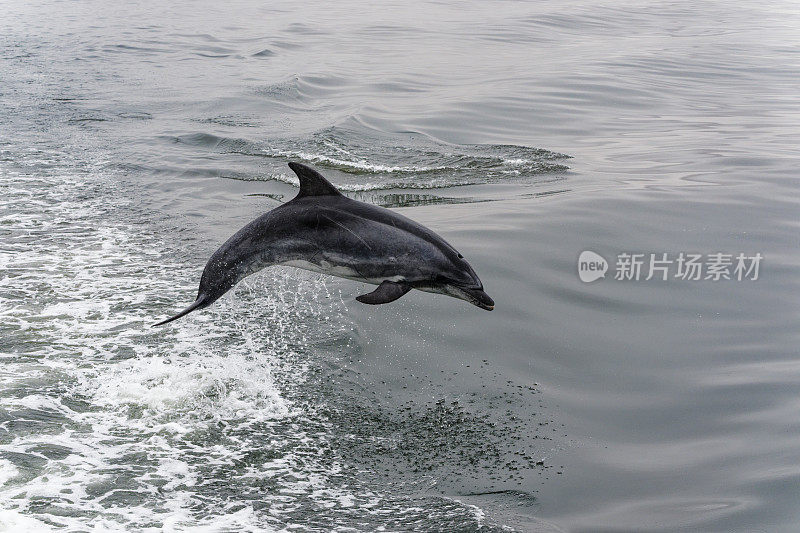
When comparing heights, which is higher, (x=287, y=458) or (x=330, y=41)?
(x=330, y=41)

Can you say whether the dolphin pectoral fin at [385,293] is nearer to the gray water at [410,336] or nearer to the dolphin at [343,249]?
the dolphin at [343,249]

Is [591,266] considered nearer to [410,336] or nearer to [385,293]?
[410,336]

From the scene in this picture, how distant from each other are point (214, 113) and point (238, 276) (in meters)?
12.3

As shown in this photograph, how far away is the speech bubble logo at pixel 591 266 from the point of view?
8211 millimetres

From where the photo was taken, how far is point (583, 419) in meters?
5.97

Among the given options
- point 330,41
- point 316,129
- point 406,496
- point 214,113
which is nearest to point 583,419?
point 406,496

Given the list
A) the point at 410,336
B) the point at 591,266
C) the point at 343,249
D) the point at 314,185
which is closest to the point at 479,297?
the point at 343,249

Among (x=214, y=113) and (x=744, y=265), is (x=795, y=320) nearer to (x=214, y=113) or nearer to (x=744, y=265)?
(x=744, y=265)

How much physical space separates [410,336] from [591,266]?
224cm

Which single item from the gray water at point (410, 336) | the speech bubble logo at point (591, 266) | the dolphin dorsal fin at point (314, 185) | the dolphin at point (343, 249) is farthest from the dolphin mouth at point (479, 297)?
the speech bubble logo at point (591, 266)

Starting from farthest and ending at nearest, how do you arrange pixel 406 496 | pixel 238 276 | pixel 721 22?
pixel 721 22 → pixel 238 276 → pixel 406 496

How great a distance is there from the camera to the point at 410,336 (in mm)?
7422

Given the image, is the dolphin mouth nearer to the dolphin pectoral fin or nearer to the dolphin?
the dolphin

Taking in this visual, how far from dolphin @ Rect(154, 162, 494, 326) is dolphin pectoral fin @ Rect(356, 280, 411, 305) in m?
0.01
